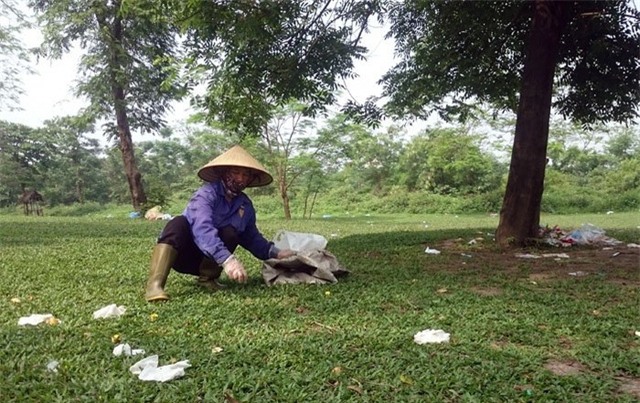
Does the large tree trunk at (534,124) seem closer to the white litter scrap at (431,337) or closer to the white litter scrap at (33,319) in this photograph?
the white litter scrap at (431,337)

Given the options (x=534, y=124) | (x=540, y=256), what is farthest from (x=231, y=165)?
(x=534, y=124)

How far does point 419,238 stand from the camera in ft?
22.5

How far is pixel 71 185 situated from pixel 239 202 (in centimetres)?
2679

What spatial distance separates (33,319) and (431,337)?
6.58 feet

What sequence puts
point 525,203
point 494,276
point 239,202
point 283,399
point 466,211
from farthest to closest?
point 466,211, point 525,203, point 494,276, point 239,202, point 283,399

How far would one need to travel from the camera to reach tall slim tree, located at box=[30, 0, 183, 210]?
1387 centimetres

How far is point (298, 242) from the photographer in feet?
12.9

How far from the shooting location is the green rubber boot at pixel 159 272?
3.10 m

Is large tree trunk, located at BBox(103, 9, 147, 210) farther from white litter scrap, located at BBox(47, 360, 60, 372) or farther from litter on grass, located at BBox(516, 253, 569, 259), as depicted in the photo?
white litter scrap, located at BBox(47, 360, 60, 372)

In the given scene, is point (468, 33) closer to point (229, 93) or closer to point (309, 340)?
point (229, 93)

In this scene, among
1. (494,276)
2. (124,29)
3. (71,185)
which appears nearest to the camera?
(494,276)

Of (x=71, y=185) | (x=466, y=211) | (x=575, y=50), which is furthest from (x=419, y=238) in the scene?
(x=71, y=185)

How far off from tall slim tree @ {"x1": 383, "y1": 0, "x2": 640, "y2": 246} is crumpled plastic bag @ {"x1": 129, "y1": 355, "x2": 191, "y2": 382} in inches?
188

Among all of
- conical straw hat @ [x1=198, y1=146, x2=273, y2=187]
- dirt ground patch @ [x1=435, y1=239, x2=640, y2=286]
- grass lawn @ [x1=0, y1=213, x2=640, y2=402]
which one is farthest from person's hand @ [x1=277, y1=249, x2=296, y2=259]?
dirt ground patch @ [x1=435, y1=239, x2=640, y2=286]
